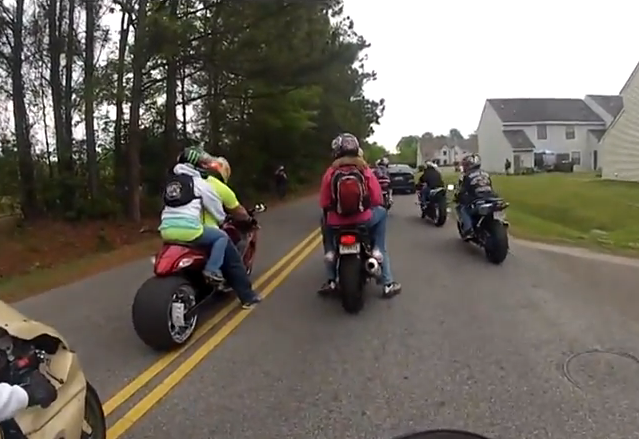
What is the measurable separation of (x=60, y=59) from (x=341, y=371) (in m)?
16.3

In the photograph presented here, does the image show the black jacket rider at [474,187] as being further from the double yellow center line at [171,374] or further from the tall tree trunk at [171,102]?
the tall tree trunk at [171,102]

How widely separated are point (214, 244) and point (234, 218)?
93 cm

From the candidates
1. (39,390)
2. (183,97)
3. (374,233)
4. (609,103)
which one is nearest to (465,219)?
(374,233)

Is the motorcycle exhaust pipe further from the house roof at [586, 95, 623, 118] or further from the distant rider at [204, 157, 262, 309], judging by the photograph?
the house roof at [586, 95, 623, 118]

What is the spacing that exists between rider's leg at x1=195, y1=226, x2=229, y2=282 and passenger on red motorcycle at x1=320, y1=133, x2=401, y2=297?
1.35m

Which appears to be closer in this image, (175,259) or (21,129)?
(175,259)

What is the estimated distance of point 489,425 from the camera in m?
4.06

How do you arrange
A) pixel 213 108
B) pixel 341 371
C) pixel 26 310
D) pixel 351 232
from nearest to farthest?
pixel 341 371 → pixel 351 232 → pixel 26 310 → pixel 213 108

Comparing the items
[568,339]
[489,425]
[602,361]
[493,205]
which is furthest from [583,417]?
[493,205]

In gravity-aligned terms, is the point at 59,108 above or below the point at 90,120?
above

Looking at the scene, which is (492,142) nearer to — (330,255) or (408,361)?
(330,255)

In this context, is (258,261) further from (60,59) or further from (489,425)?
(60,59)

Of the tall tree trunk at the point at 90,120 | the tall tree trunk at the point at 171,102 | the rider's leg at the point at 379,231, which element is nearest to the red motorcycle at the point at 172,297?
the rider's leg at the point at 379,231

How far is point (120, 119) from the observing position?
729 inches
